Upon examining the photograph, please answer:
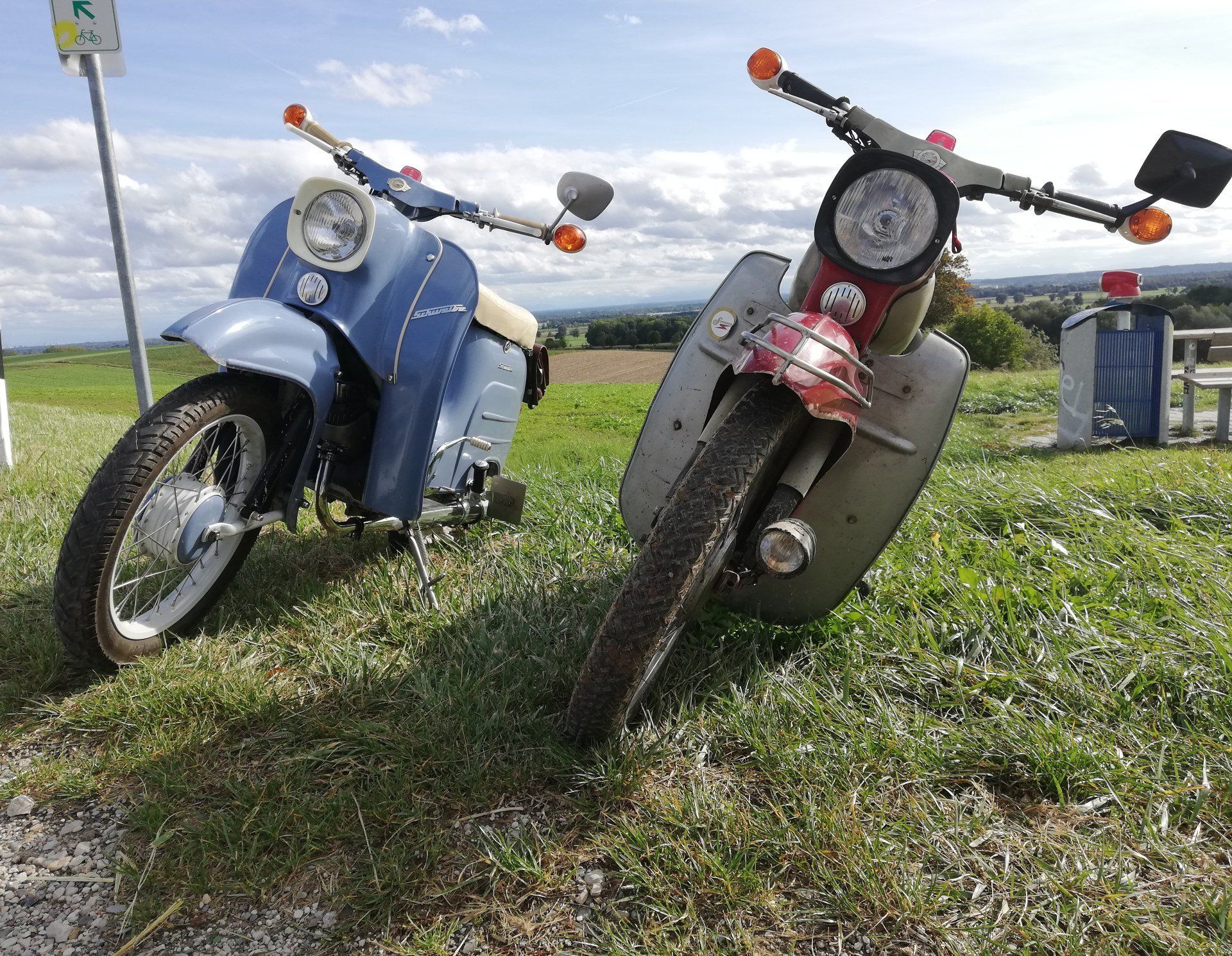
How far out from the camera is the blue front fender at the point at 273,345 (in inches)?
85.0

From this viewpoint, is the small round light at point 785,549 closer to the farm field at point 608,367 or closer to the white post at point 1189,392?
the white post at point 1189,392

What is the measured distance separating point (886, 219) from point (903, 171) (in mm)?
105

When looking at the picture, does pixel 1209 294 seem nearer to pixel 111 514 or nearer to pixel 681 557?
pixel 681 557

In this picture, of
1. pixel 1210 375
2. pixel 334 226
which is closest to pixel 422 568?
pixel 334 226

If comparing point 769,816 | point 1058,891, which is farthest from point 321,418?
point 1058,891

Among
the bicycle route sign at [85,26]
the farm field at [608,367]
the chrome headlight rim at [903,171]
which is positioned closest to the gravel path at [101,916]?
the chrome headlight rim at [903,171]

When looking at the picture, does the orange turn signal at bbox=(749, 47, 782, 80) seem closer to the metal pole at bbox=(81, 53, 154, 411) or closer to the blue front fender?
the blue front fender

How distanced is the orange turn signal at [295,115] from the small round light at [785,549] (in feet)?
7.74

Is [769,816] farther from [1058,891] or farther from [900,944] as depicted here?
[1058,891]

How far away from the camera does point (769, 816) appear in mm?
1730

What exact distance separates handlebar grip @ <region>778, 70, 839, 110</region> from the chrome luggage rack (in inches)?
30.3

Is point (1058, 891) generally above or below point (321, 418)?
below

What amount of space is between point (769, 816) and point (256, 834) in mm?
1033

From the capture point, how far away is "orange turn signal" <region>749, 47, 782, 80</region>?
2.26m
